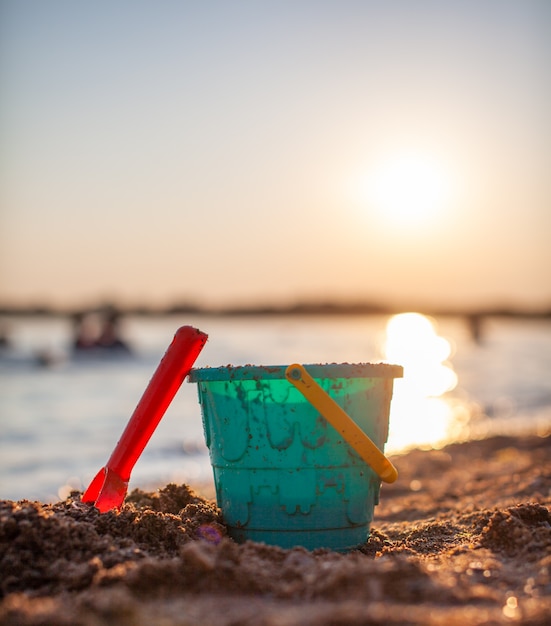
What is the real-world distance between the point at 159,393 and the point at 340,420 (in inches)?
28.2

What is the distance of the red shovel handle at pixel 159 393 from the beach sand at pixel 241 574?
0.22 m

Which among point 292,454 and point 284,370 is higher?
point 284,370

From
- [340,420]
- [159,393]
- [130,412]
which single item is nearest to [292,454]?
[340,420]

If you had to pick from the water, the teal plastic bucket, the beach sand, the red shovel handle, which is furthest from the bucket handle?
the water

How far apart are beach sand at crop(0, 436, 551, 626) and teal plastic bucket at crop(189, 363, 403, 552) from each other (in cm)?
17

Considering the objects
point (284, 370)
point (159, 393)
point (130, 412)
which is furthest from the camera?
point (130, 412)

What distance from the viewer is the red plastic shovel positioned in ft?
9.74

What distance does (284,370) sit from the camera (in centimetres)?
270

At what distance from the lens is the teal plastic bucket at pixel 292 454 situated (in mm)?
2736

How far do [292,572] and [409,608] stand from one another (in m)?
0.43

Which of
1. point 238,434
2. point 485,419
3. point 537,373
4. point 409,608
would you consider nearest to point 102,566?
point 238,434

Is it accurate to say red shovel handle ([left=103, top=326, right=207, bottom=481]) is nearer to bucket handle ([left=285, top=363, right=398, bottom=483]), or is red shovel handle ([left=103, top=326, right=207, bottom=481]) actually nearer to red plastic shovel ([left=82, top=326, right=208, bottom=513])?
red plastic shovel ([left=82, top=326, right=208, bottom=513])

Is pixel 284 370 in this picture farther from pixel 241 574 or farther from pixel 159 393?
pixel 241 574

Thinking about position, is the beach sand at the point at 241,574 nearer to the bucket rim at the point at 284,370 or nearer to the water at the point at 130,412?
the bucket rim at the point at 284,370
